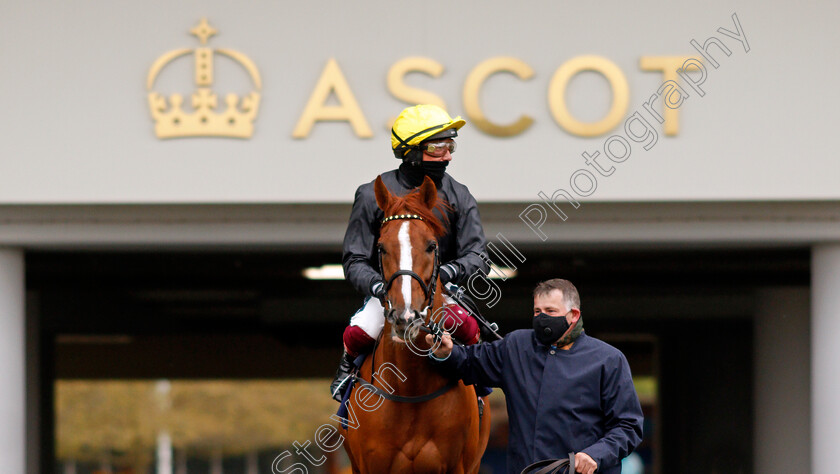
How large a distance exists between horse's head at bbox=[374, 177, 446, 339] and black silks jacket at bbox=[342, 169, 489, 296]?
0.23 metres

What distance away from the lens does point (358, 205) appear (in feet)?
14.8

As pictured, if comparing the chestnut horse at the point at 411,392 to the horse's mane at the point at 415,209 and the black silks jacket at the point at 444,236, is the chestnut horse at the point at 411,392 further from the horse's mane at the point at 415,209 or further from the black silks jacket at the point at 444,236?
the black silks jacket at the point at 444,236

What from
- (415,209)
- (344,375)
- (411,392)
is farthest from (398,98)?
(411,392)

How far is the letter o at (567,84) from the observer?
26.4 ft

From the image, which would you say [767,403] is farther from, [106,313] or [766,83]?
[106,313]

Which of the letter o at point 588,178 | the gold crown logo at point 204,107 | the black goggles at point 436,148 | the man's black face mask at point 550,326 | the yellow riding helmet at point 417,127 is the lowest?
the man's black face mask at point 550,326

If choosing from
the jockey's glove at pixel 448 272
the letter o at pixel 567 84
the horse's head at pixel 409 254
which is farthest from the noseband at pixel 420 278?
the letter o at pixel 567 84

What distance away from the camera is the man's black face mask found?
3922mm

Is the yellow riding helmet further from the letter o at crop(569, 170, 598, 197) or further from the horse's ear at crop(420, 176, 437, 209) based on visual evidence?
the letter o at crop(569, 170, 598, 197)

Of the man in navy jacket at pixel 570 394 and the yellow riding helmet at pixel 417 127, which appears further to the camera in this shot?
the yellow riding helmet at pixel 417 127

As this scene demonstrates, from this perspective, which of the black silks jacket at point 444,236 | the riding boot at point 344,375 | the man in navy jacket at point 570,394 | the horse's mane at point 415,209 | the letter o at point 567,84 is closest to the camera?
the man in navy jacket at point 570,394

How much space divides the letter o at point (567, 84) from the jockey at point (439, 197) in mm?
3674

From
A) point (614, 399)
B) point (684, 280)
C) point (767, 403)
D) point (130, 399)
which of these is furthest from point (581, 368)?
point (130, 399)

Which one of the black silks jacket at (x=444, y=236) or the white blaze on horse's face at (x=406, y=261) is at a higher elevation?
the black silks jacket at (x=444, y=236)
